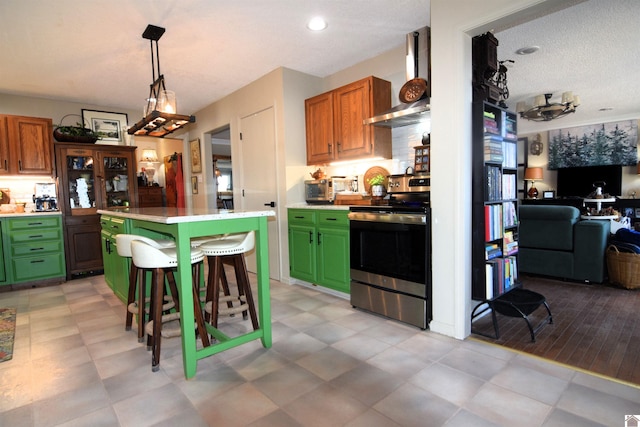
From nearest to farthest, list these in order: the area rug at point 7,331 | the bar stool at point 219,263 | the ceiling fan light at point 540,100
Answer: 1. the bar stool at point 219,263
2. the area rug at point 7,331
3. the ceiling fan light at point 540,100

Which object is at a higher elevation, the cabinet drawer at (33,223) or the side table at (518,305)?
the cabinet drawer at (33,223)

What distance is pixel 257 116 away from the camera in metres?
4.32

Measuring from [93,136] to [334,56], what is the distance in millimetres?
3667

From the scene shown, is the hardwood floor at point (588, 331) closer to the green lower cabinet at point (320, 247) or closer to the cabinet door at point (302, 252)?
the green lower cabinet at point (320, 247)

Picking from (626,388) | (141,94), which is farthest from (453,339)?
(141,94)

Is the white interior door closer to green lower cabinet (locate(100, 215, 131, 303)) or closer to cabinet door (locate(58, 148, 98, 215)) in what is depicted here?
green lower cabinet (locate(100, 215, 131, 303))

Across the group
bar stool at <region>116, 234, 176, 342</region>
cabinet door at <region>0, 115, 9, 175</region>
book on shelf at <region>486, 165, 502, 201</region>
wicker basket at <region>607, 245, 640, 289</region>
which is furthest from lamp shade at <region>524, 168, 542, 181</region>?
cabinet door at <region>0, 115, 9, 175</region>

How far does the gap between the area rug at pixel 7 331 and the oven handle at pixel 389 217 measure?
2748 millimetres

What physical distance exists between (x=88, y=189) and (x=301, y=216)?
3.37m

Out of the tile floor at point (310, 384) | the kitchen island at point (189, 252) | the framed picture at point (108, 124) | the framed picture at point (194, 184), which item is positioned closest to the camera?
the tile floor at point (310, 384)

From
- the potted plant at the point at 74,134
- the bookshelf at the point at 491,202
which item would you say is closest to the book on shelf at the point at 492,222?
the bookshelf at the point at 491,202

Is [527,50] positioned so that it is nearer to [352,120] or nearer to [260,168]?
[352,120]

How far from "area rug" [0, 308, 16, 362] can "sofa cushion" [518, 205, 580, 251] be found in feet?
16.1

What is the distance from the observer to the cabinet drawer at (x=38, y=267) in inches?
160
